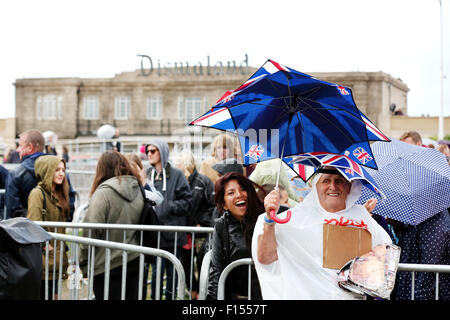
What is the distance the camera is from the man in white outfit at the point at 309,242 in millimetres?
3582

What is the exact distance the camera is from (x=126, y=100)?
173ft

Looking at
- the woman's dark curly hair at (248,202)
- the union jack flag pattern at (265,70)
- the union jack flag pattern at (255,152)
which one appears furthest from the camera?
the woman's dark curly hair at (248,202)

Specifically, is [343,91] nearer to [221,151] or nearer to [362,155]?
[362,155]

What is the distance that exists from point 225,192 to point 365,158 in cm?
134

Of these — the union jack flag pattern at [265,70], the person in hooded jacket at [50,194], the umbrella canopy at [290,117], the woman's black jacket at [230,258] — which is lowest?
the woman's black jacket at [230,258]

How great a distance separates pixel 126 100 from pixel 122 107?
74cm

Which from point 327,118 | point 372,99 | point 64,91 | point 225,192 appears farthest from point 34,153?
point 64,91

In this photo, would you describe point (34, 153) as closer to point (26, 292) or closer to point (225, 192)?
point (225, 192)

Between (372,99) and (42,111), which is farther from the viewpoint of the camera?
(42,111)

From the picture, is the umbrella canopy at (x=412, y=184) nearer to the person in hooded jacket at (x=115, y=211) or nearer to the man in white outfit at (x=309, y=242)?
the man in white outfit at (x=309, y=242)

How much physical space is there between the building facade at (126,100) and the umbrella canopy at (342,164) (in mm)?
46525

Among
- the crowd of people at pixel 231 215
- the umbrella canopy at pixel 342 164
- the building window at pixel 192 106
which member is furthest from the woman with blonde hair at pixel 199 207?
the building window at pixel 192 106

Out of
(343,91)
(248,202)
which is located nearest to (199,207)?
(248,202)
